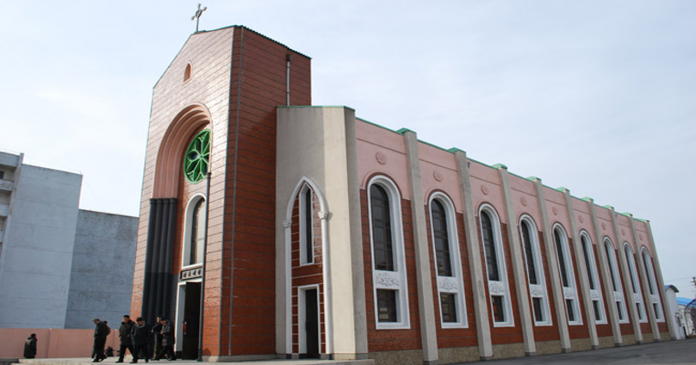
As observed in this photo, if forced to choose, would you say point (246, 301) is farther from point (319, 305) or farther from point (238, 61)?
point (238, 61)

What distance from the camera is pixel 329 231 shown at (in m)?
14.6

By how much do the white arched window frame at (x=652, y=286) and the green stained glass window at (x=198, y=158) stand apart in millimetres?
28945

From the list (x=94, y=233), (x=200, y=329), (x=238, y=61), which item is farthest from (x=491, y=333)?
(x=94, y=233)

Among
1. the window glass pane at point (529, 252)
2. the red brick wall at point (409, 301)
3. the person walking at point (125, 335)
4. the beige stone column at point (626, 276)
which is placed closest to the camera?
the red brick wall at point (409, 301)

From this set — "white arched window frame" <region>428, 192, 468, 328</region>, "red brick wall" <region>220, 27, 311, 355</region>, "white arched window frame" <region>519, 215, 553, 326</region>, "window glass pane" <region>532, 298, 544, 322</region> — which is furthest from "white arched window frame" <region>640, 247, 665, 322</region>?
"red brick wall" <region>220, 27, 311, 355</region>

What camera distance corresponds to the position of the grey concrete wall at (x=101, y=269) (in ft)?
123

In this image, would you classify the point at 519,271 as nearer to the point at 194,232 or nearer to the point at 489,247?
the point at 489,247

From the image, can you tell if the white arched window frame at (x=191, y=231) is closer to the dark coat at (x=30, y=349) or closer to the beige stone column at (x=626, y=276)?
the dark coat at (x=30, y=349)

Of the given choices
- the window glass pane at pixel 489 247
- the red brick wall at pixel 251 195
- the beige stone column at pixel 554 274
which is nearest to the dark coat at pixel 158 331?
the red brick wall at pixel 251 195

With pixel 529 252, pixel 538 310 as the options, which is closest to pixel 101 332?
pixel 538 310

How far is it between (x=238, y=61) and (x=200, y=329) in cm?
927

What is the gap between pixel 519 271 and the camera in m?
20.5

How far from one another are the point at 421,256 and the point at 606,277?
52.6ft

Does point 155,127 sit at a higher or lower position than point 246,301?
higher
